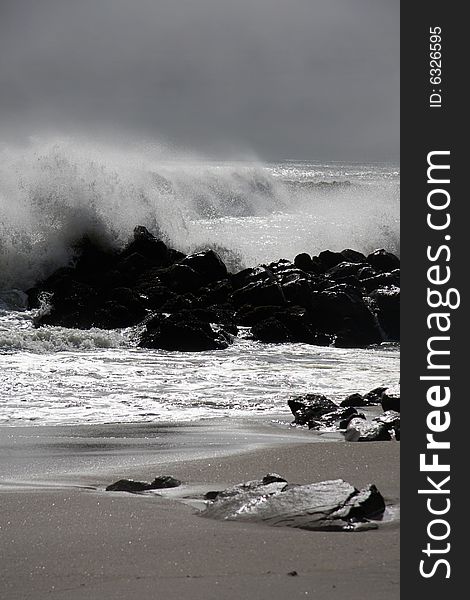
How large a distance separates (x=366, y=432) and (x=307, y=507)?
2.11m

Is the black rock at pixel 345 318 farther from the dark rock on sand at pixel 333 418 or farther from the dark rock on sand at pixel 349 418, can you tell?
the dark rock on sand at pixel 349 418

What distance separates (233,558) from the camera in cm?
287

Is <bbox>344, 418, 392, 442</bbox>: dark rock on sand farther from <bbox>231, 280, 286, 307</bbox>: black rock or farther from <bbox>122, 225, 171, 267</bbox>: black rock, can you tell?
<bbox>122, 225, 171, 267</bbox>: black rock

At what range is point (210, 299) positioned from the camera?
13477mm

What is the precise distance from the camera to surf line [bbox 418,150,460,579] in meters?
2.58

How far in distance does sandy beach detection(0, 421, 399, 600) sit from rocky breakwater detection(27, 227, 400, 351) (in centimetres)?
589

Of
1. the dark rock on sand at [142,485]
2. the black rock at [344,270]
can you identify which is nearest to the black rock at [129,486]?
the dark rock on sand at [142,485]

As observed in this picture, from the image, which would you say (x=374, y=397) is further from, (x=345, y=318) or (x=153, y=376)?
(x=345, y=318)

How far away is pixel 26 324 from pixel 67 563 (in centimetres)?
951

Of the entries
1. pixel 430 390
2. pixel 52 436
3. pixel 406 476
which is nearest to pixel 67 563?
pixel 406 476

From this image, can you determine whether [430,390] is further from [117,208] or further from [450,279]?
[117,208]

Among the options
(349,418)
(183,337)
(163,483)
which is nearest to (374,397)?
(349,418)

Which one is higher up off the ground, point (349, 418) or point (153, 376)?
point (153, 376)

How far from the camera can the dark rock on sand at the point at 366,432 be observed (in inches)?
204
